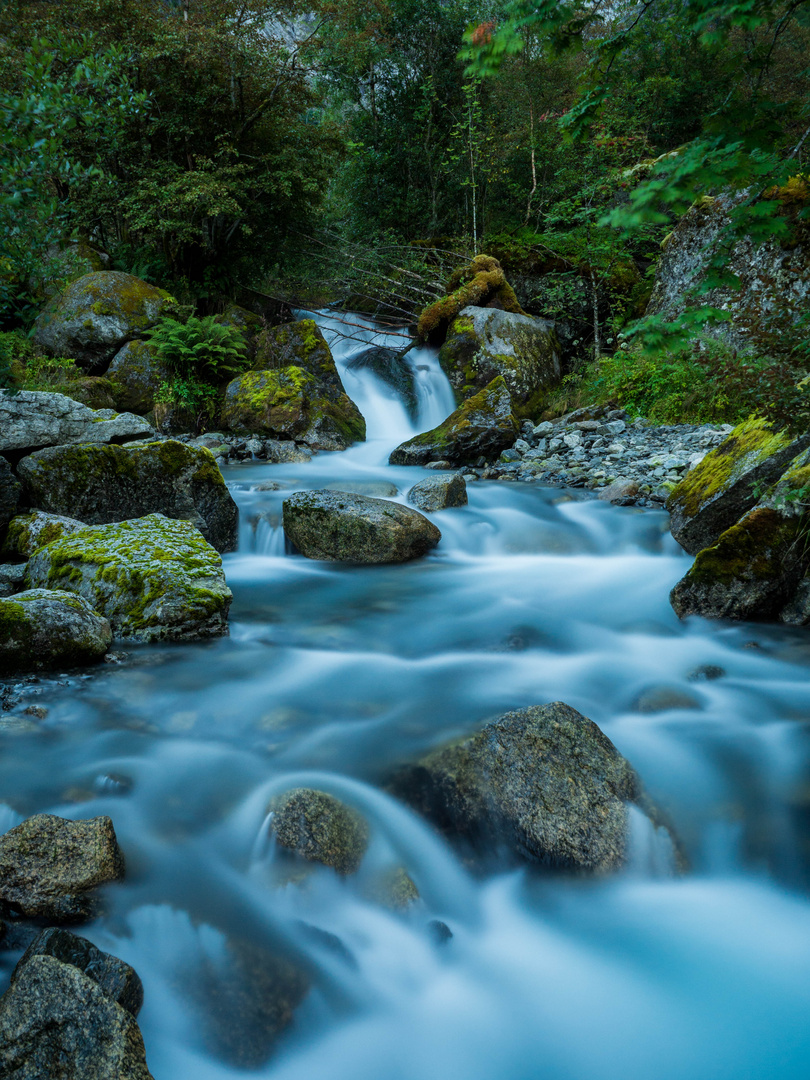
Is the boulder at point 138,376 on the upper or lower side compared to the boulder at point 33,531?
upper

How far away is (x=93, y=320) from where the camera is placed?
13.0 meters

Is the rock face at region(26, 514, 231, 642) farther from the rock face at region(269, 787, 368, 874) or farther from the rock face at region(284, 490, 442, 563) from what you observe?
the rock face at region(269, 787, 368, 874)

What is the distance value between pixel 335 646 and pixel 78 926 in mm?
2779

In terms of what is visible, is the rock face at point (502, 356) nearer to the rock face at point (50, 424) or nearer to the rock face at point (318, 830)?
the rock face at point (50, 424)

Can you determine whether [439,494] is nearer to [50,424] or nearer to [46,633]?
[50,424]

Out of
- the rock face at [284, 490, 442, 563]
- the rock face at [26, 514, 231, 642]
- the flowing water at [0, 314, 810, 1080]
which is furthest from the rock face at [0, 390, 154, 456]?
the flowing water at [0, 314, 810, 1080]

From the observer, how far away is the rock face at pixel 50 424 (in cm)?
654

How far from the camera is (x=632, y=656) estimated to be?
467cm

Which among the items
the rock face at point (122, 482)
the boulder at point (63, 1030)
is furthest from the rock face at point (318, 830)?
the rock face at point (122, 482)

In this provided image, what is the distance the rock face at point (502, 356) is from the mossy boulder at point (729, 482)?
6.39 meters

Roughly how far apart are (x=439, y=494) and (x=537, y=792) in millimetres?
5785

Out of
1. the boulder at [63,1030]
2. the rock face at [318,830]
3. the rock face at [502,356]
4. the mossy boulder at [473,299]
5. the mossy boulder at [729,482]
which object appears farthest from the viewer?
the mossy boulder at [473,299]

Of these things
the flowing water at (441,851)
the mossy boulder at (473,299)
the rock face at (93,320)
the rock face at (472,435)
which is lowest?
the flowing water at (441,851)

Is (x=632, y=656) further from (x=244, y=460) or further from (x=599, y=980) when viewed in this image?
(x=244, y=460)
